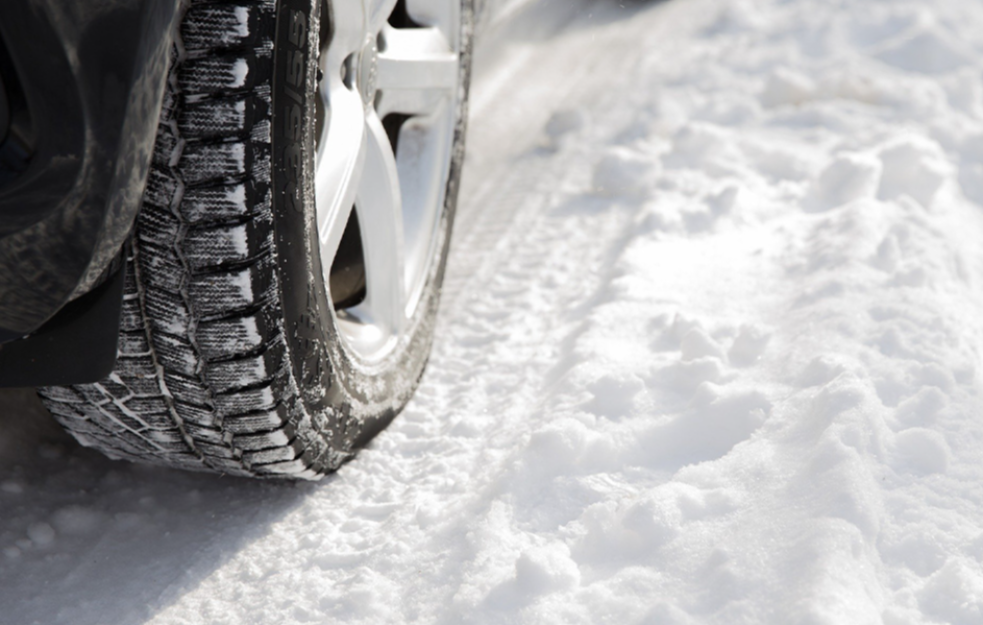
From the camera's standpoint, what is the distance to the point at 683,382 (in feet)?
5.23

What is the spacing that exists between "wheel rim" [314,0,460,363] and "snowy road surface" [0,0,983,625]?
9.7 inches

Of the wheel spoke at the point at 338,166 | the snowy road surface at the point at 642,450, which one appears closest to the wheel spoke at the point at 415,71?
the wheel spoke at the point at 338,166

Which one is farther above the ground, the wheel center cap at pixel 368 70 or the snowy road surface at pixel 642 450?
the wheel center cap at pixel 368 70

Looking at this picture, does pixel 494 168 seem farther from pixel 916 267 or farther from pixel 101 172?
pixel 101 172

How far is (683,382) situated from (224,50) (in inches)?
40.6

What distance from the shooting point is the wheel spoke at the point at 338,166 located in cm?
132

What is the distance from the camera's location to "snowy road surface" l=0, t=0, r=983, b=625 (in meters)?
1.20

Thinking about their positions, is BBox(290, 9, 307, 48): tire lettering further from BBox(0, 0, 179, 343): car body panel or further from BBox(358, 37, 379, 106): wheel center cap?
BBox(358, 37, 379, 106): wheel center cap

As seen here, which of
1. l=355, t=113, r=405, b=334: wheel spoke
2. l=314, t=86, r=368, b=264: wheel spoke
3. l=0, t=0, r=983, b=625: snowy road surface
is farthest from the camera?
l=355, t=113, r=405, b=334: wheel spoke

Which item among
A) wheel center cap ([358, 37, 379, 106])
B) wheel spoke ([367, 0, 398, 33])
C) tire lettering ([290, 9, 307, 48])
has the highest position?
tire lettering ([290, 9, 307, 48])

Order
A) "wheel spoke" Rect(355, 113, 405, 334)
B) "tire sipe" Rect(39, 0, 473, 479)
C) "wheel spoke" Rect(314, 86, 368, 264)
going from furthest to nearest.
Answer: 1. "wheel spoke" Rect(355, 113, 405, 334)
2. "wheel spoke" Rect(314, 86, 368, 264)
3. "tire sipe" Rect(39, 0, 473, 479)

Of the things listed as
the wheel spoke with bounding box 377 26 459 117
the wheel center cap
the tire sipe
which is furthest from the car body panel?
the wheel spoke with bounding box 377 26 459 117

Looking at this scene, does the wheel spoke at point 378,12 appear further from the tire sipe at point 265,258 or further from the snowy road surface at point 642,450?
the snowy road surface at point 642,450

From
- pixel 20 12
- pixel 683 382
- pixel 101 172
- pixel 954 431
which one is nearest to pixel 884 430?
pixel 954 431
